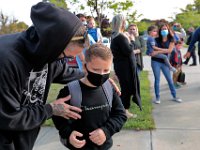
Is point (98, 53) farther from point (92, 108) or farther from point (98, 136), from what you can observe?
point (98, 136)

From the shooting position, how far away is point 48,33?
5.69ft

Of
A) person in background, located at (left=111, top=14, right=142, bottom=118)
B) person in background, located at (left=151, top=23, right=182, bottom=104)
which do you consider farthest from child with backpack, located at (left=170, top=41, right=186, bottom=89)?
person in background, located at (left=111, top=14, right=142, bottom=118)

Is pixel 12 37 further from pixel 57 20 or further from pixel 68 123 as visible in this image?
pixel 68 123

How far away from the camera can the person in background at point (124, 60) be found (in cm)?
498

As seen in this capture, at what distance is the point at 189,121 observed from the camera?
5.02 meters

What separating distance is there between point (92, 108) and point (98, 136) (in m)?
0.22

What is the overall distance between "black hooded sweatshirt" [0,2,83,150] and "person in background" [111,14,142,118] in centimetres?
312

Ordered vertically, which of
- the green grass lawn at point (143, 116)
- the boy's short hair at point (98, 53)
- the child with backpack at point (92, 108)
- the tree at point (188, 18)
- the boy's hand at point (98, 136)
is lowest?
the tree at point (188, 18)

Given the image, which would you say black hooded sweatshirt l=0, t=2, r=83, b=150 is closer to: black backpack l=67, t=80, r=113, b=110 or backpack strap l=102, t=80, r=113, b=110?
black backpack l=67, t=80, r=113, b=110

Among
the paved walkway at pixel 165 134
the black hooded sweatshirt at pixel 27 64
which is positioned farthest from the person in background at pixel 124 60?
the black hooded sweatshirt at pixel 27 64

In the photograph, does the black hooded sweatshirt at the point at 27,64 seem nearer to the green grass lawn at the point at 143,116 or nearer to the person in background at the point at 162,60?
the green grass lawn at the point at 143,116

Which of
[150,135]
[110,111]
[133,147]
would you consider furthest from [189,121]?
[110,111]

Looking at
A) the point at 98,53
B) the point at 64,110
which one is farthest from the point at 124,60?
the point at 64,110

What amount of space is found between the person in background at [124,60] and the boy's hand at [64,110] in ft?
9.53
